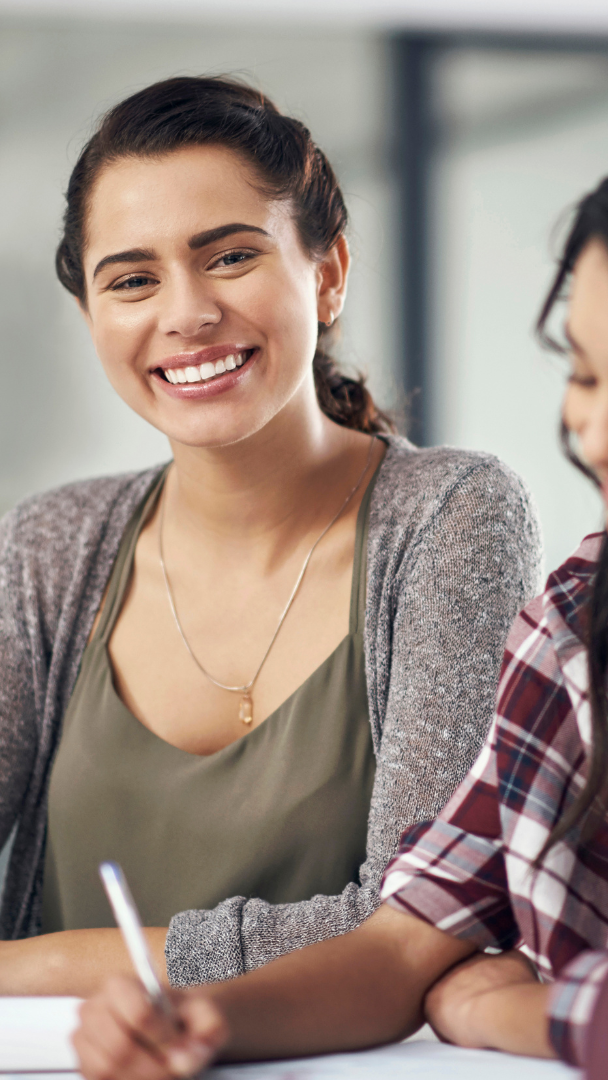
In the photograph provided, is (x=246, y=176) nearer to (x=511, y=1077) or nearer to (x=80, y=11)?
(x=511, y=1077)

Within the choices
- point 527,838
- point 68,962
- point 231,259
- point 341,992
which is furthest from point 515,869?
point 231,259

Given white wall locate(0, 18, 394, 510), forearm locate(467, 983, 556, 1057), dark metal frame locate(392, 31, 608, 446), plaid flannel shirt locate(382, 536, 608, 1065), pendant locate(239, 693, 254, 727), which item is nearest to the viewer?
forearm locate(467, 983, 556, 1057)

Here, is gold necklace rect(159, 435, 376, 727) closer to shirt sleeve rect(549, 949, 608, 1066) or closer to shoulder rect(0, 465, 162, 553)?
shoulder rect(0, 465, 162, 553)

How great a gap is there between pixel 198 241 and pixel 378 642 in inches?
19.4

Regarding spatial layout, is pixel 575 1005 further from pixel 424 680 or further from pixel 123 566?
pixel 123 566

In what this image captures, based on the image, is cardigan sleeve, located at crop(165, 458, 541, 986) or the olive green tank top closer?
cardigan sleeve, located at crop(165, 458, 541, 986)

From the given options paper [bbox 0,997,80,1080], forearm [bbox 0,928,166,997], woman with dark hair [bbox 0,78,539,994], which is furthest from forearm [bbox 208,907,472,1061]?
forearm [bbox 0,928,166,997]

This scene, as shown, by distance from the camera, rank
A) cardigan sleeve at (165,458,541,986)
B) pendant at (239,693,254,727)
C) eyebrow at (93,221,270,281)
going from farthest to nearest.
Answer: pendant at (239,693,254,727) < eyebrow at (93,221,270,281) < cardigan sleeve at (165,458,541,986)

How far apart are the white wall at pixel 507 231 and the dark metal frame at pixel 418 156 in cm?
4

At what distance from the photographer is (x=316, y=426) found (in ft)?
4.49

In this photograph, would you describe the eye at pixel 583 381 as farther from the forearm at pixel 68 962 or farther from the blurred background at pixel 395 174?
the blurred background at pixel 395 174

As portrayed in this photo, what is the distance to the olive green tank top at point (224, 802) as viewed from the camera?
3.80 ft

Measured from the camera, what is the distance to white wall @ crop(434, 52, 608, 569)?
3.77 meters

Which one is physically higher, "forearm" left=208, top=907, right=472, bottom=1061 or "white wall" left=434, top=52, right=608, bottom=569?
"white wall" left=434, top=52, right=608, bottom=569
